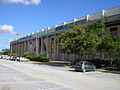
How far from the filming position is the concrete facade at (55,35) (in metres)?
39.1

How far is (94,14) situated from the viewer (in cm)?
4409

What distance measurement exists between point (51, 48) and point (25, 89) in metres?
55.7

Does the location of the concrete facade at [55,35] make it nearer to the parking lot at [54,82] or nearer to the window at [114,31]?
the window at [114,31]

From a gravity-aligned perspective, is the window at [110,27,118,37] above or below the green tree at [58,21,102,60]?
above

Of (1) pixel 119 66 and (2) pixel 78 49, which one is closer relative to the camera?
(1) pixel 119 66

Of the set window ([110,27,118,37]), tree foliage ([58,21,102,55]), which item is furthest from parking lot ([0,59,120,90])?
window ([110,27,118,37])

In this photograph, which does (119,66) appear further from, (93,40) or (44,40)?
(44,40)

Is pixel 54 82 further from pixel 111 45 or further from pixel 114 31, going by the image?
pixel 114 31

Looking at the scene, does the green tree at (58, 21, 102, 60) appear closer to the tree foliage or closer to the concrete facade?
the tree foliage

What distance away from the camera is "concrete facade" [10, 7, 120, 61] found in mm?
39094

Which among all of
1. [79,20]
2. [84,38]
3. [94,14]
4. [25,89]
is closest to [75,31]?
[84,38]

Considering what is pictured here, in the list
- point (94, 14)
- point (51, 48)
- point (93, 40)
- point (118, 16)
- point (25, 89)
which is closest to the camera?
point (25, 89)

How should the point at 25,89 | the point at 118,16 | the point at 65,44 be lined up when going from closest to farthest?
1. the point at 25,89
2. the point at 65,44
3. the point at 118,16

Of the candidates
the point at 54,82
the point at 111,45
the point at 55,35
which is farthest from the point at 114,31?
the point at 54,82
